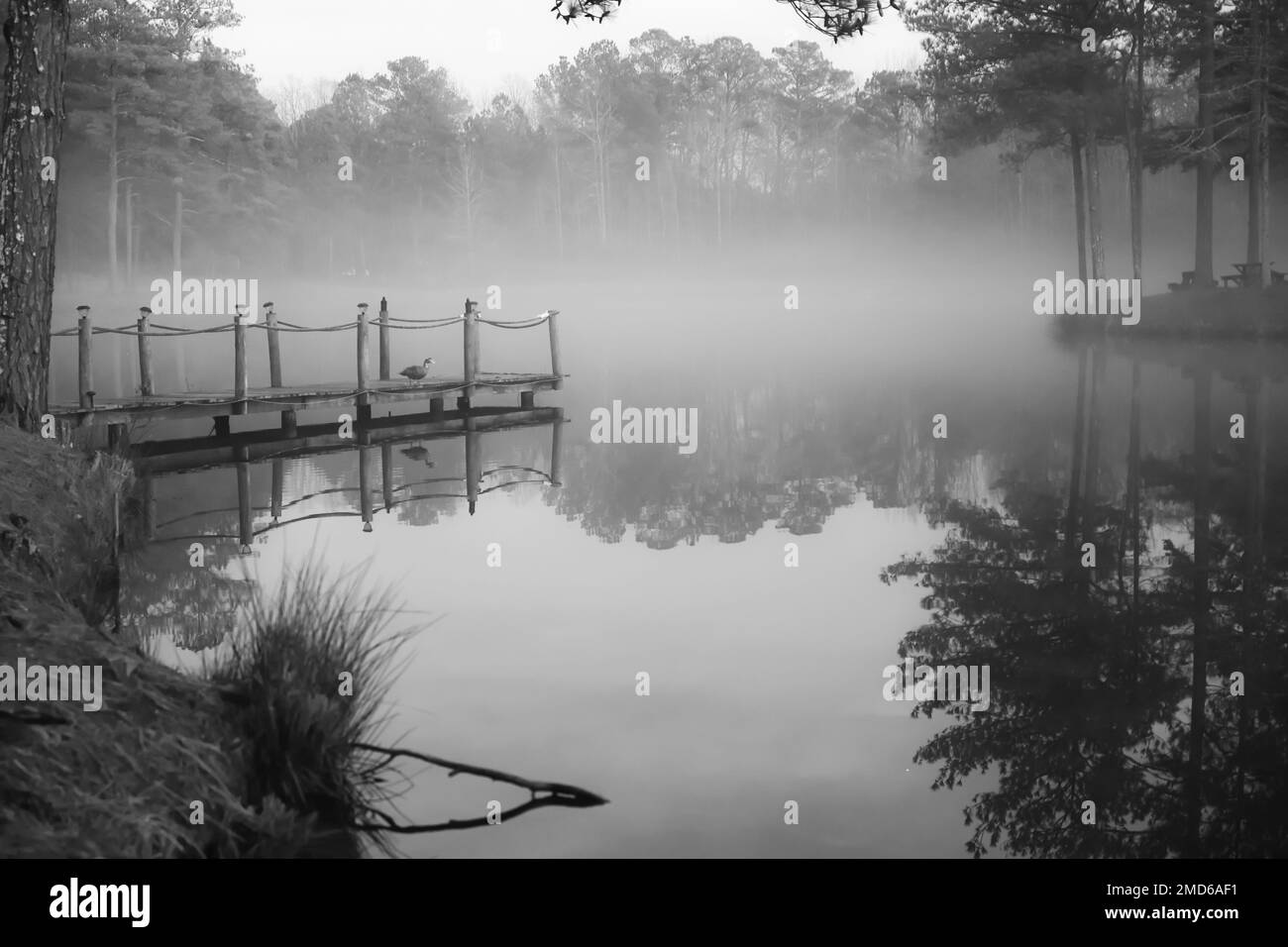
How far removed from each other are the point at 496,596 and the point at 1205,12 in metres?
28.7

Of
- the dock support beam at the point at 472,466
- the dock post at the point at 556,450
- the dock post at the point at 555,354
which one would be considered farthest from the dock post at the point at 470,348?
the dock post at the point at 555,354

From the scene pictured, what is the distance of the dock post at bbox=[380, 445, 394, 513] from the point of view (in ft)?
48.6

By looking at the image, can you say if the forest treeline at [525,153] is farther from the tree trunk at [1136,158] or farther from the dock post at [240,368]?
the dock post at [240,368]

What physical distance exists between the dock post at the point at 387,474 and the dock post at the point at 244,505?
4.71ft

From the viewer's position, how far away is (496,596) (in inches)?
408

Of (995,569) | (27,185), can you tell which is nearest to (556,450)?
(27,185)

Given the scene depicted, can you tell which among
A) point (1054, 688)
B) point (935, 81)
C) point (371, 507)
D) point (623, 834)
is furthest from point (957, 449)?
point (935, 81)

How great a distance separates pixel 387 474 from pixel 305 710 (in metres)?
11.2

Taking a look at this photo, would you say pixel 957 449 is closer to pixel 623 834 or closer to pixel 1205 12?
pixel 623 834

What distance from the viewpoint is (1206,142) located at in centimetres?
3222

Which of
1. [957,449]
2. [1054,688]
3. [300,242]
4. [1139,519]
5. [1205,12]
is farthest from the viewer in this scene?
[300,242]

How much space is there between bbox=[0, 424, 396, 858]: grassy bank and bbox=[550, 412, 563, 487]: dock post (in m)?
9.51

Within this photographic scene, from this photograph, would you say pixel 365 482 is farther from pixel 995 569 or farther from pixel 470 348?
pixel 995 569
